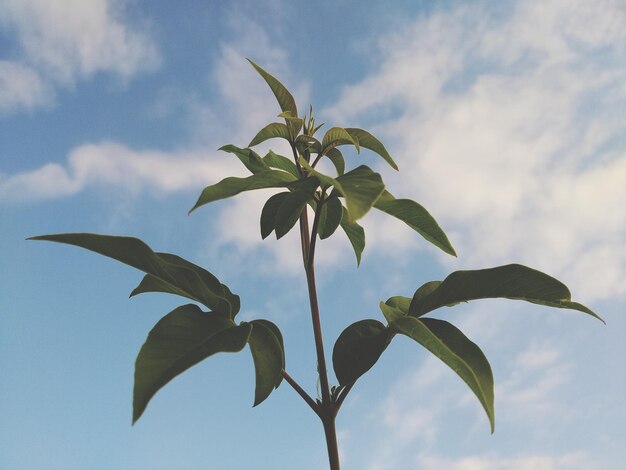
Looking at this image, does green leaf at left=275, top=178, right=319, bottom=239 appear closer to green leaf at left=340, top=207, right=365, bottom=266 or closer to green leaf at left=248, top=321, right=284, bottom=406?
green leaf at left=248, top=321, right=284, bottom=406

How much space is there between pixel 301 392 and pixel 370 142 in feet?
2.03

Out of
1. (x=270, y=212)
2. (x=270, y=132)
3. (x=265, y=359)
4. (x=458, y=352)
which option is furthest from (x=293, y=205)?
(x=458, y=352)

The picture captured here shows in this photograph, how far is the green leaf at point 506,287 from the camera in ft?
4.21

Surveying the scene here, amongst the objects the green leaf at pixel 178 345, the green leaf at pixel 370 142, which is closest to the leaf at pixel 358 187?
the green leaf at pixel 370 142

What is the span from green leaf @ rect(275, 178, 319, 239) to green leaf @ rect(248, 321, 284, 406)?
219 mm

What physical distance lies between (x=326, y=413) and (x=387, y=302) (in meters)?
0.34

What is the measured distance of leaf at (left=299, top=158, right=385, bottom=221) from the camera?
1078mm

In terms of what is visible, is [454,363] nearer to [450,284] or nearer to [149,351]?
[450,284]

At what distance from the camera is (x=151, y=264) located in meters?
1.24

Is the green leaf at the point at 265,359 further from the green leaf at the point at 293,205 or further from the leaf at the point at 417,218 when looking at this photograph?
the leaf at the point at 417,218

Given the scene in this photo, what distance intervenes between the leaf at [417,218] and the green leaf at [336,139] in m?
0.17

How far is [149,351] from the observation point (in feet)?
3.64

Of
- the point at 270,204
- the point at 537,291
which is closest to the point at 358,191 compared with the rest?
the point at 270,204

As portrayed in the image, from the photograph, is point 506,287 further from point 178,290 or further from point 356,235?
point 178,290
